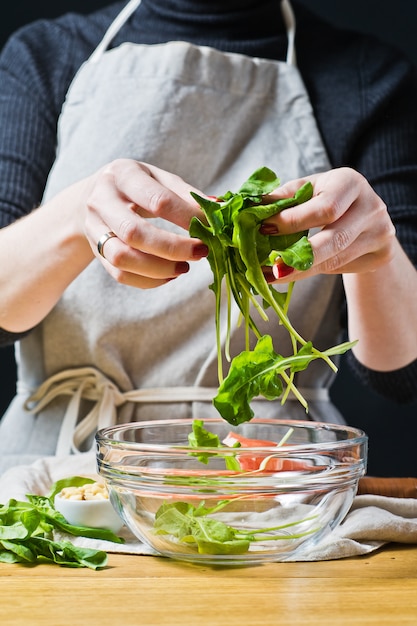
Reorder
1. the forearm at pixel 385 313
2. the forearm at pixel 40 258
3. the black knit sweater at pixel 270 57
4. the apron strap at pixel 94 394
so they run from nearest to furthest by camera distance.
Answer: the forearm at pixel 40 258
the forearm at pixel 385 313
the apron strap at pixel 94 394
the black knit sweater at pixel 270 57

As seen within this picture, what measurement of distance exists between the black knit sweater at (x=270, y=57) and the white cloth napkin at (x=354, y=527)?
499 mm

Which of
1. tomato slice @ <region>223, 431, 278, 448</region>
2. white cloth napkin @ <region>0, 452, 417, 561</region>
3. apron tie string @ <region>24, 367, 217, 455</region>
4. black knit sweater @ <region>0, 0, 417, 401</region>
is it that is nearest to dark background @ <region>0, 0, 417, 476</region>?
black knit sweater @ <region>0, 0, 417, 401</region>

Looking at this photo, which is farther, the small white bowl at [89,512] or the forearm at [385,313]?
the forearm at [385,313]

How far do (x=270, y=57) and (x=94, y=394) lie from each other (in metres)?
0.65

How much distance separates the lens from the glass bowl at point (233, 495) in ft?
2.23

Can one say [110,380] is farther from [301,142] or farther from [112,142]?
[301,142]

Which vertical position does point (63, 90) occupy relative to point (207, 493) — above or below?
above

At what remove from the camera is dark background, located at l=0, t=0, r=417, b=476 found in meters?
2.20

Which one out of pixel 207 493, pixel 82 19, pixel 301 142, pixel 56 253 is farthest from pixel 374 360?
pixel 82 19

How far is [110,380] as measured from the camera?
4.24 ft

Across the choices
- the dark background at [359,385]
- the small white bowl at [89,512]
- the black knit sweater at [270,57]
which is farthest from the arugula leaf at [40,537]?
the dark background at [359,385]

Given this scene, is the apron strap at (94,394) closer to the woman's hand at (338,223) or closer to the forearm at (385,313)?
the forearm at (385,313)

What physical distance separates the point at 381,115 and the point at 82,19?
0.54 m

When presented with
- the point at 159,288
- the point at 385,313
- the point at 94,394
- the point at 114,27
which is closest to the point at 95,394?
the point at 94,394
